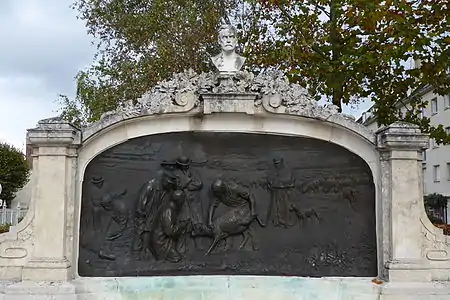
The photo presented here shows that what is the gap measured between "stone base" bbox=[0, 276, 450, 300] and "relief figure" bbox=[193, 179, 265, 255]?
0.57 m

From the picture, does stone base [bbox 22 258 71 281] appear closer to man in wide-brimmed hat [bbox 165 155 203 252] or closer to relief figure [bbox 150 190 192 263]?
relief figure [bbox 150 190 192 263]

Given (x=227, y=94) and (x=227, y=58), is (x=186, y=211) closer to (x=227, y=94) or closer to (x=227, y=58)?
(x=227, y=94)

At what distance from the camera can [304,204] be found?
8.04m

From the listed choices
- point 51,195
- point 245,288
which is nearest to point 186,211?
point 245,288

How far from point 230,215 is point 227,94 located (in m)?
1.84

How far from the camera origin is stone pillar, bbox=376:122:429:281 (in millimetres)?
7582

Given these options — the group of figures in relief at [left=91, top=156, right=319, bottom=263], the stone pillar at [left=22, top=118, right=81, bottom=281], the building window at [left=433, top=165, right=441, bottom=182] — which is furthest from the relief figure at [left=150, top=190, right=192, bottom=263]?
the building window at [left=433, top=165, right=441, bottom=182]

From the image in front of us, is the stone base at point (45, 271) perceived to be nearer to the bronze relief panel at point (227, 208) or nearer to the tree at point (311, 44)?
the bronze relief panel at point (227, 208)

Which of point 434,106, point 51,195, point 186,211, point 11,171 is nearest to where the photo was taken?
point 51,195

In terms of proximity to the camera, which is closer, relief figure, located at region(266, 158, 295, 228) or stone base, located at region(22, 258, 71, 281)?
stone base, located at region(22, 258, 71, 281)

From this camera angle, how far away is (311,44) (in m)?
14.5

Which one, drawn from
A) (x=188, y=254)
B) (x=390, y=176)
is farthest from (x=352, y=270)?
(x=188, y=254)

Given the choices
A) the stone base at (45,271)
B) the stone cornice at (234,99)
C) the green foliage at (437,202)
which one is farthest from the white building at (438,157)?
the stone base at (45,271)

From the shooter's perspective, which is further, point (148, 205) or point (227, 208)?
point (227, 208)
